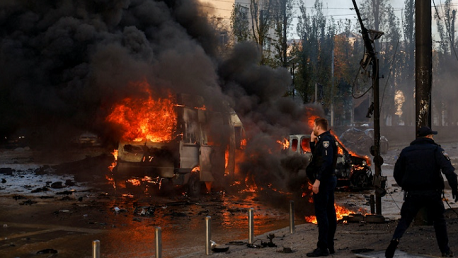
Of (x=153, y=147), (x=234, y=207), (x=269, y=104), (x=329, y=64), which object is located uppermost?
(x=329, y=64)

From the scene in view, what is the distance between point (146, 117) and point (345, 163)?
7.37 m

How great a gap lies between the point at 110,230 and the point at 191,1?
1543cm

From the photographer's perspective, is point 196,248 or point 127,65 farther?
point 127,65

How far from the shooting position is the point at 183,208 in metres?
13.8

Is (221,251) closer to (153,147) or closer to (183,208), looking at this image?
(183,208)

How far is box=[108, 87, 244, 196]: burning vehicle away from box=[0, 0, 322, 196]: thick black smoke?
3.89 ft

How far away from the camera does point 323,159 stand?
733 cm

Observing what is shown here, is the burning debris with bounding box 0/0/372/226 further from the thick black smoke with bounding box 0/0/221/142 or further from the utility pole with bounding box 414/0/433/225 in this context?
the utility pole with bounding box 414/0/433/225

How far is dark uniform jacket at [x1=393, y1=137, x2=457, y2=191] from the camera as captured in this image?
6.77 metres

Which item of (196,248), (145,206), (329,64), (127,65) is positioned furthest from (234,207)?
(329,64)

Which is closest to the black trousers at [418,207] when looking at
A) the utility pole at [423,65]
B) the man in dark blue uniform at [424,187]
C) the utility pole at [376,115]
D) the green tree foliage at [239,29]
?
the man in dark blue uniform at [424,187]

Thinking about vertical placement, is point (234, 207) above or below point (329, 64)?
below

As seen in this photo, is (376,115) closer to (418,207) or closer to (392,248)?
(418,207)

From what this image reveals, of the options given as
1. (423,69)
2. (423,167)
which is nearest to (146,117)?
(423,69)
